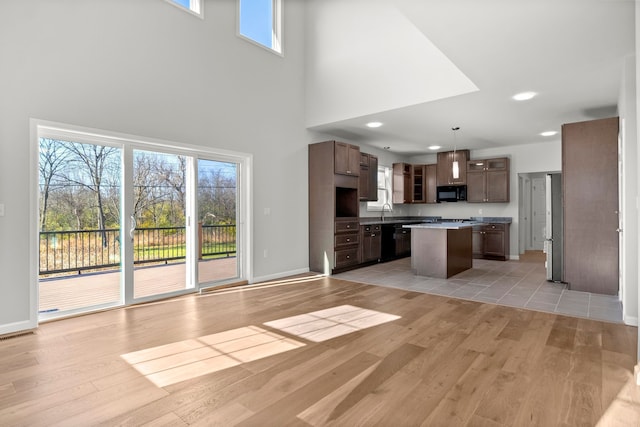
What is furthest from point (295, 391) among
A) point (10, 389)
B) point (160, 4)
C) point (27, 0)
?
point (160, 4)

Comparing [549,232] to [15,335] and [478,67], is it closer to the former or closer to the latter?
[478,67]

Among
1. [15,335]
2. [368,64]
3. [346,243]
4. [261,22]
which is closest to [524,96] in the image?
[368,64]

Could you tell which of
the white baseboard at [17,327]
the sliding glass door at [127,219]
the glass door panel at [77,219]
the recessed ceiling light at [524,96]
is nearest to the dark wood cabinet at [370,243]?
the sliding glass door at [127,219]

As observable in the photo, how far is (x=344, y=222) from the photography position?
603 centimetres

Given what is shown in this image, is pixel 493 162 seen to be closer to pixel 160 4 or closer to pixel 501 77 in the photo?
pixel 501 77

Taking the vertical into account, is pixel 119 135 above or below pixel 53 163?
above

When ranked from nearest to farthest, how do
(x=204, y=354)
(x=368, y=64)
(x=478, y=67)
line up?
(x=204, y=354) → (x=478, y=67) → (x=368, y=64)

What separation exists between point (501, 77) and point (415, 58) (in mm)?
1319

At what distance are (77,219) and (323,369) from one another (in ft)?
10.7

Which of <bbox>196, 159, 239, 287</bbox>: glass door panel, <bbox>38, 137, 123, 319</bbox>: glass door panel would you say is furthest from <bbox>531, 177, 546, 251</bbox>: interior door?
<bbox>38, 137, 123, 319</bbox>: glass door panel

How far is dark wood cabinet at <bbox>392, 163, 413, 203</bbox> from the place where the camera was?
8.49 metres

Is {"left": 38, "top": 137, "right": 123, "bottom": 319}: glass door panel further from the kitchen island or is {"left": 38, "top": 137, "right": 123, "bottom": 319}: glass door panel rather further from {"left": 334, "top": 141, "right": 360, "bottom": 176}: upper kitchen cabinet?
the kitchen island

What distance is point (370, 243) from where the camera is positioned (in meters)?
6.70

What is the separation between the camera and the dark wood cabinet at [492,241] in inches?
285
